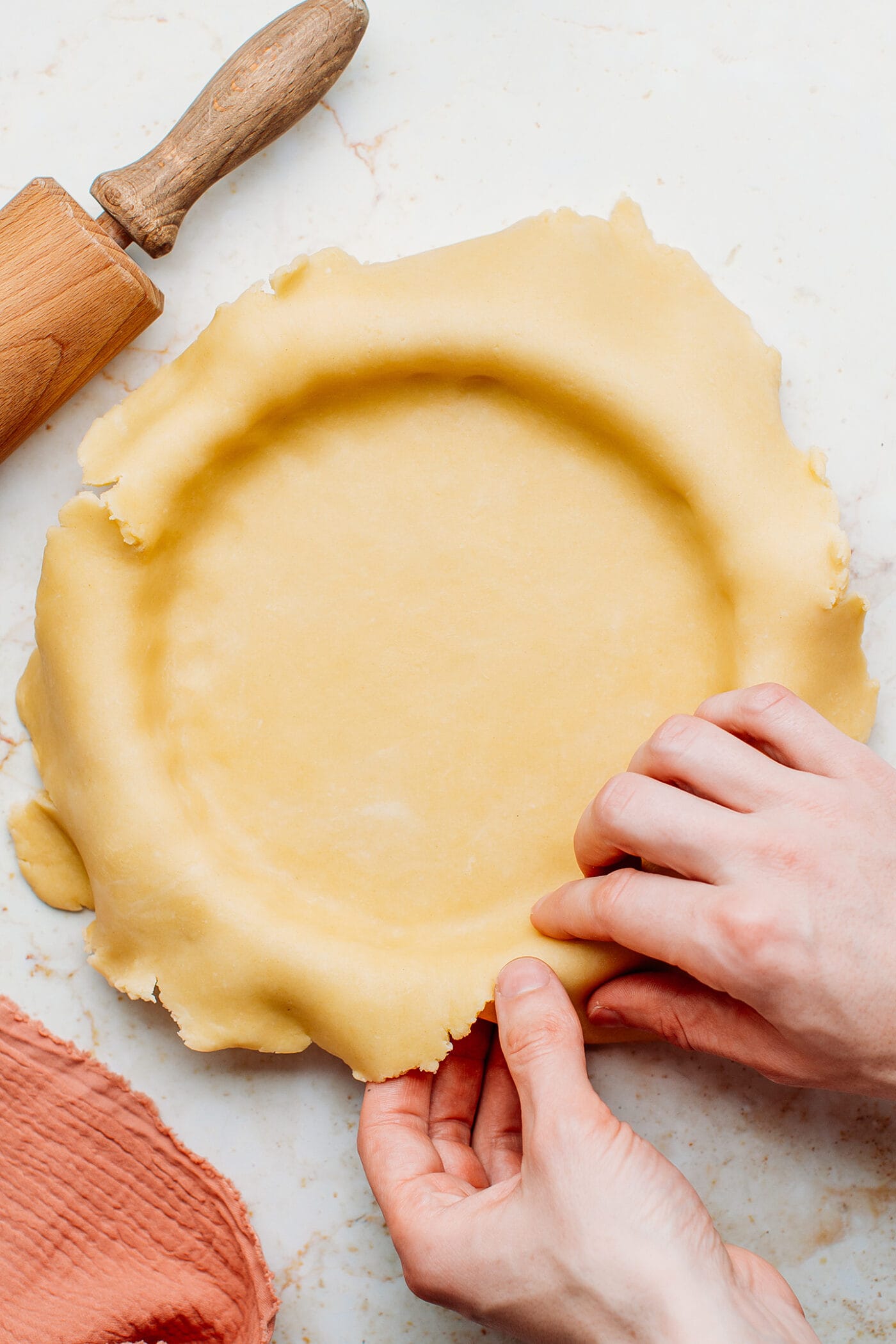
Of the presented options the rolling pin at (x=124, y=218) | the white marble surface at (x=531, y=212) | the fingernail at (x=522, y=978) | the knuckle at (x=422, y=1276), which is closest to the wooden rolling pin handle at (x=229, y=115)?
the rolling pin at (x=124, y=218)

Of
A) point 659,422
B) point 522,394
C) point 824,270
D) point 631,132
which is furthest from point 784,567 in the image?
point 631,132

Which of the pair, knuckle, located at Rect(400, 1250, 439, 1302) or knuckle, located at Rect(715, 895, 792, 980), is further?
knuckle, located at Rect(400, 1250, 439, 1302)

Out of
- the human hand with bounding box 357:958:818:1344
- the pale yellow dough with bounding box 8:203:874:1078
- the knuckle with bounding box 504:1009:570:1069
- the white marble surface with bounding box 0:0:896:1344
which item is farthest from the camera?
the white marble surface with bounding box 0:0:896:1344

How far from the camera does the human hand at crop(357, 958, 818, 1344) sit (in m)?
0.87

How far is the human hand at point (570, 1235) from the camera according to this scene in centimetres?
87

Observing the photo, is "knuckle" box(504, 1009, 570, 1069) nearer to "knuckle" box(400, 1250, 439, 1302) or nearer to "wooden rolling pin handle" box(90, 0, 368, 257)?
"knuckle" box(400, 1250, 439, 1302)

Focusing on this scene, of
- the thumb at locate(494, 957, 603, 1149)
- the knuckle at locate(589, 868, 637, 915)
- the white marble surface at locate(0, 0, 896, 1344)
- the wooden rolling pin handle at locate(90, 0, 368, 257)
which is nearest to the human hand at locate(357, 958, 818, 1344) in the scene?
the thumb at locate(494, 957, 603, 1149)

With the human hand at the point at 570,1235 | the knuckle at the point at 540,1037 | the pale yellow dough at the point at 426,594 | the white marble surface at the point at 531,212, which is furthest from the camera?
the white marble surface at the point at 531,212

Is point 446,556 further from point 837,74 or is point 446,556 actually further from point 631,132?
point 837,74

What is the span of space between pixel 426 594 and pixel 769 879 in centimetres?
50

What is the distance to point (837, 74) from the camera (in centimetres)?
127

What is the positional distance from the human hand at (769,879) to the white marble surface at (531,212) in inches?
12.9

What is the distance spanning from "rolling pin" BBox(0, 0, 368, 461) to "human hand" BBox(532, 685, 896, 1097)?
2.61 feet

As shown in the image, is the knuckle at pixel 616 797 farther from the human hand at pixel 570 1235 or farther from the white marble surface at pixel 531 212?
the white marble surface at pixel 531 212
